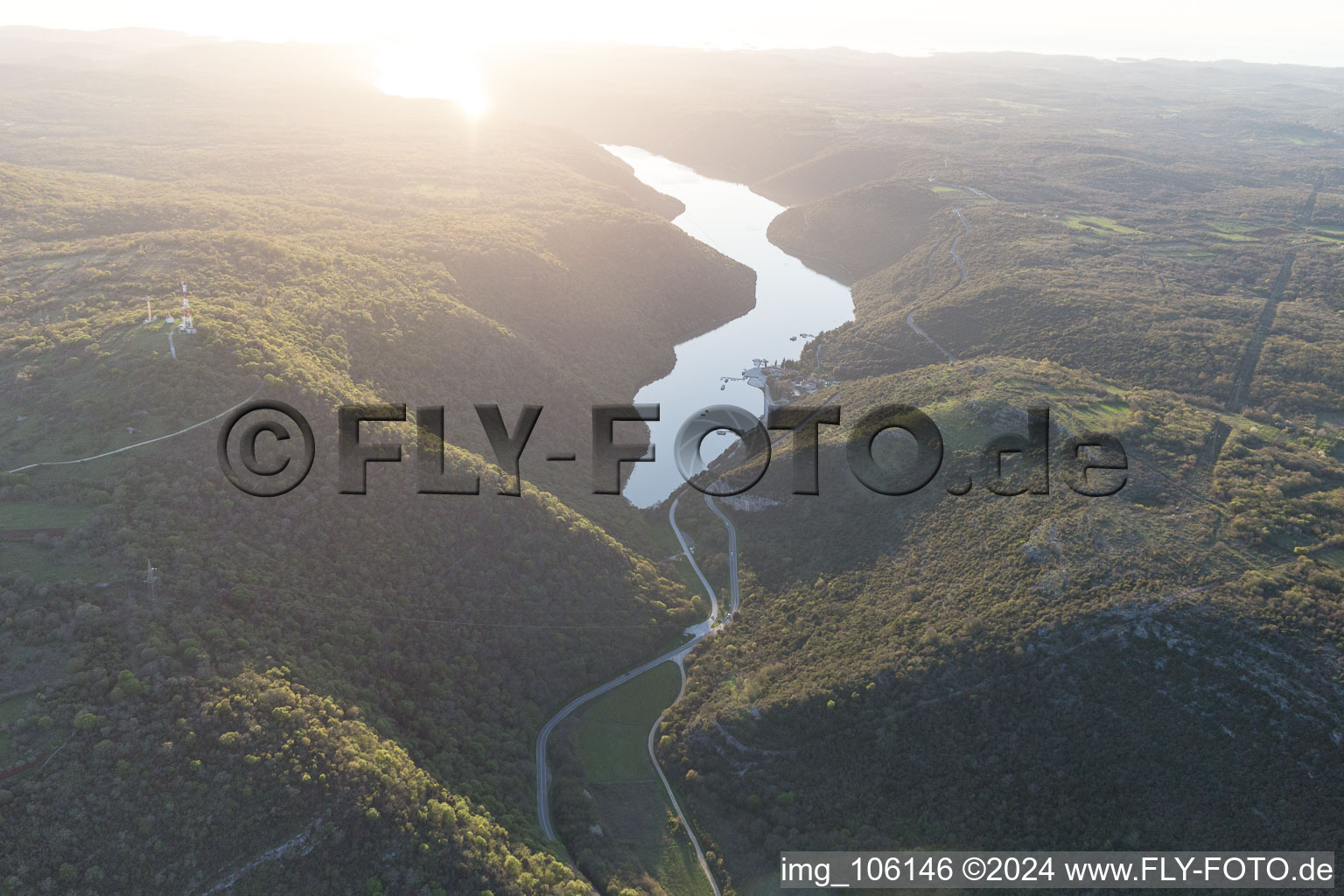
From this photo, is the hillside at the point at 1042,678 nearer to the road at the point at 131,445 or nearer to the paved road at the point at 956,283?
the road at the point at 131,445

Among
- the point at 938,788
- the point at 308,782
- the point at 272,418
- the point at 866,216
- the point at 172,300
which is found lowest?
the point at 938,788

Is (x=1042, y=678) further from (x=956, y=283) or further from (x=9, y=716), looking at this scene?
(x=956, y=283)

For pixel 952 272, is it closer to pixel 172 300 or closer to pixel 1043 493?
pixel 1043 493

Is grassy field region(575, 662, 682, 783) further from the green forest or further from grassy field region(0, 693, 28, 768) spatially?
grassy field region(0, 693, 28, 768)

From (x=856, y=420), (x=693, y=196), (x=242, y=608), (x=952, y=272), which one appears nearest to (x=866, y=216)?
(x=952, y=272)

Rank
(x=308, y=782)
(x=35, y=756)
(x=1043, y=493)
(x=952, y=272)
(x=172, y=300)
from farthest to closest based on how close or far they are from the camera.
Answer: (x=952, y=272) → (x=172, y=300) → (x=1043, y=493) → (x=308, y=782) → (x=35, y=756)
